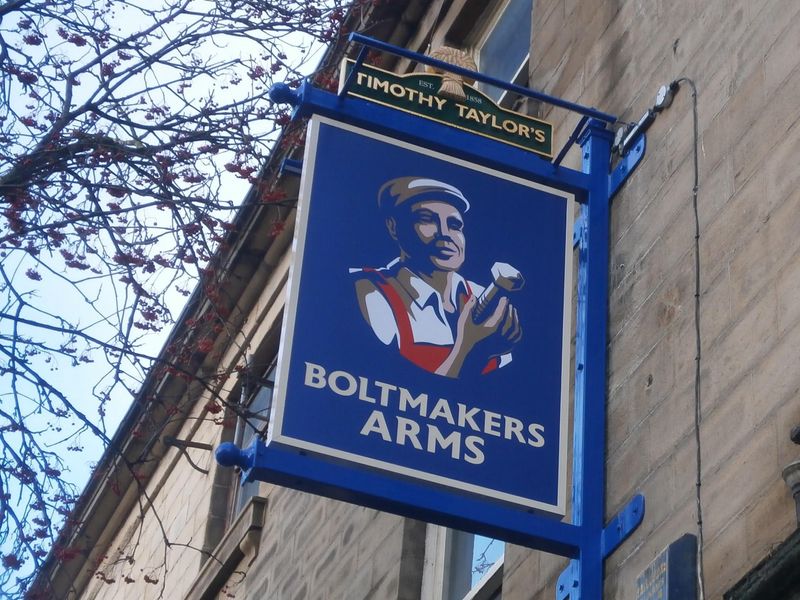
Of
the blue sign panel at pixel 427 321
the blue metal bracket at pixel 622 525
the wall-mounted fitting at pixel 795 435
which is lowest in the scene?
the wall-mounted fitting at pixel 795 435

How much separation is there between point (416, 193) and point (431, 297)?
2.01 ft

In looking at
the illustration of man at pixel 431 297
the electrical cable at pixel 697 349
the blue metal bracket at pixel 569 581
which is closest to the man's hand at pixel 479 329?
the illustration of man at pixel 431 297

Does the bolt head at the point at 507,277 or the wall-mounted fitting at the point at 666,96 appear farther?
the wall-mounted fitting at the point at 666,96

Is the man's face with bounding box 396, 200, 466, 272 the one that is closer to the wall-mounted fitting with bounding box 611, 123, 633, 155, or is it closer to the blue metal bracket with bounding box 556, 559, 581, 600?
the wall-mounted fitting with bounding box 611, 123, 633, 155

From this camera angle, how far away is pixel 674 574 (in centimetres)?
598

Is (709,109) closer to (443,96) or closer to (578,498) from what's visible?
(443,96)

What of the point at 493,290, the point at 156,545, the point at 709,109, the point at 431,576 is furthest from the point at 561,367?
the point at 156,545

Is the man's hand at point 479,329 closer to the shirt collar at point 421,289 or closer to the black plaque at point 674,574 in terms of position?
the shirt collar at point 421,289

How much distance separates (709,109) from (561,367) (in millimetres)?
1425

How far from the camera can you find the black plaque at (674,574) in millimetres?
5930

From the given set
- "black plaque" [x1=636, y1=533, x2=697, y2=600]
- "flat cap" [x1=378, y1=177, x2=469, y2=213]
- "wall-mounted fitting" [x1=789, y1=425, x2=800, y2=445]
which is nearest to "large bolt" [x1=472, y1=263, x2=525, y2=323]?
"flat cap" [x1=378, y1=177, x2=469, y2=213]

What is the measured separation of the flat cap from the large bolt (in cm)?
38

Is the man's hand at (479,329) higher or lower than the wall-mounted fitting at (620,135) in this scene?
lower

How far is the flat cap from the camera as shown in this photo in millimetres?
7414
